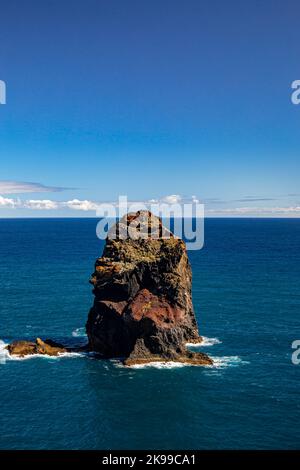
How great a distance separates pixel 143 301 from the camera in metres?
82.5

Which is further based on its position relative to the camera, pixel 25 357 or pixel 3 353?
pixel 3 353

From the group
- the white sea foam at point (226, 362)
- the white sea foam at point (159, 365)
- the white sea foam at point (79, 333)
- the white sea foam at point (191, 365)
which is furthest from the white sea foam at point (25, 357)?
the white sea foam at point (226, 362)

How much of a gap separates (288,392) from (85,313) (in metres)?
56.6

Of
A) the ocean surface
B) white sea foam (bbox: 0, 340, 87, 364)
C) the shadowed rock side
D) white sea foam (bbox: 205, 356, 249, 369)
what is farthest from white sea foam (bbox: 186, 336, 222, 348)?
white sea foam (bbox: 0, 340, 87, 364)

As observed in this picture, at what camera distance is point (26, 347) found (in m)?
83.6

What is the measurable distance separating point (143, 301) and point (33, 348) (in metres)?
21.4

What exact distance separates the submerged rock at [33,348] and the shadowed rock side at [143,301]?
6.57m

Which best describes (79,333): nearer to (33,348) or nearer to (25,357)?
(33,348)

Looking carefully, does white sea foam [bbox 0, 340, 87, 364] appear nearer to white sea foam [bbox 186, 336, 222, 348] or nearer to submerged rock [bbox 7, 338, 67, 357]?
submerged rock [bbox 7, 338, 67, 357]

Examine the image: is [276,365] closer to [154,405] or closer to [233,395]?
[233,395]

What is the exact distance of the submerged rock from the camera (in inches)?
3246

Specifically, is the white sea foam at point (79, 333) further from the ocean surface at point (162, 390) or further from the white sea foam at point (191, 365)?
the white sea foam at point (191, 365)

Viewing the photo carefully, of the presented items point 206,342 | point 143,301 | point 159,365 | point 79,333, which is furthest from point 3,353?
point 206,342
